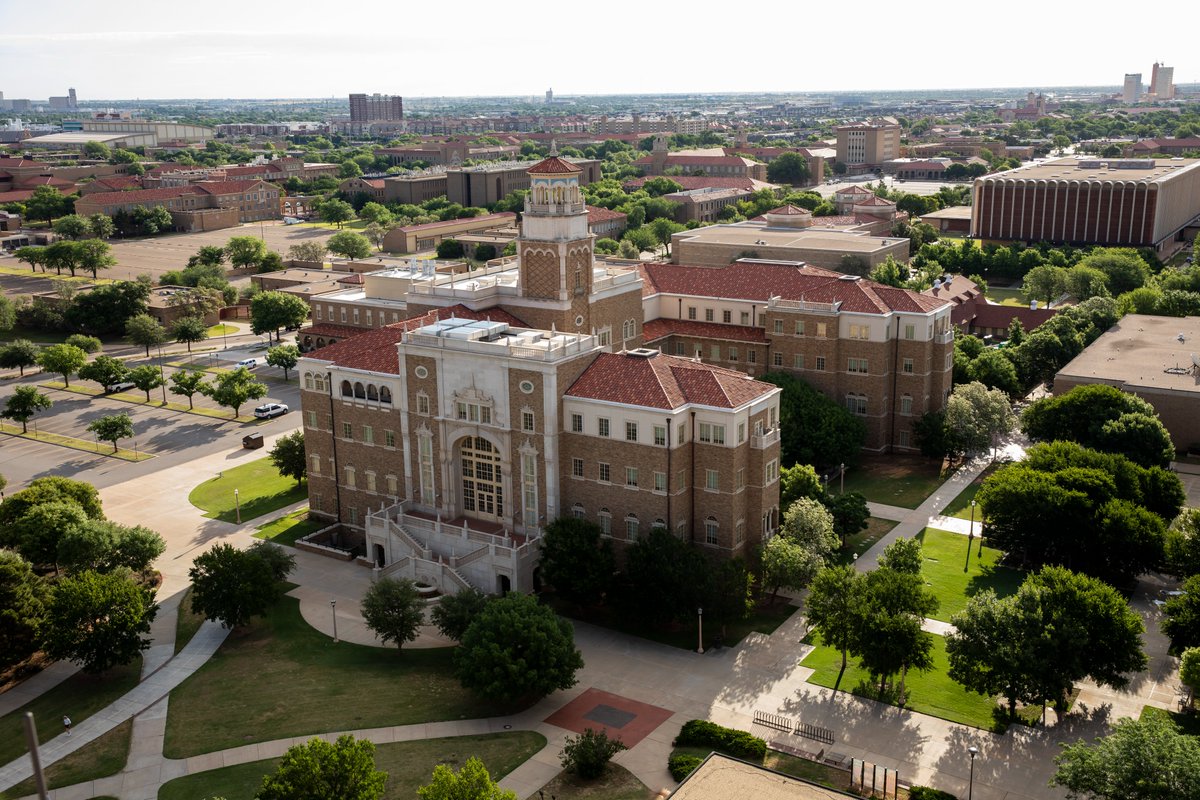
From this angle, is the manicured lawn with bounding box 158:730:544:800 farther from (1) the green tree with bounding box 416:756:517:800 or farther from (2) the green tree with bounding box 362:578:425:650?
(2) the green tree with bounding box 362:578:425:650

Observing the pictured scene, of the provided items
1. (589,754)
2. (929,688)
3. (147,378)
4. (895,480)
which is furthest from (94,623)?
→ (895,480)

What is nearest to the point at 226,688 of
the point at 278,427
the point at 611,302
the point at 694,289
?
the point at 611,302

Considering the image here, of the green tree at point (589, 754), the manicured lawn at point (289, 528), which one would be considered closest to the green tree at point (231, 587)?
the manicured lawn at point (289, 528)

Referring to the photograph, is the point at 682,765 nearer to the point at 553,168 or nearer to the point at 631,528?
the point at 631,528

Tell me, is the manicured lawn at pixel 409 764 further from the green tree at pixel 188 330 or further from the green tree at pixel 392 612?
→ the green tree at pixel 188 330

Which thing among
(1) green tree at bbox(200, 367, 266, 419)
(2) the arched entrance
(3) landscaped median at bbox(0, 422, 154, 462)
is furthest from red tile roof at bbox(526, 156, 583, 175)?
(3) landscaped median at bbox(0, 422, 154, 462)
